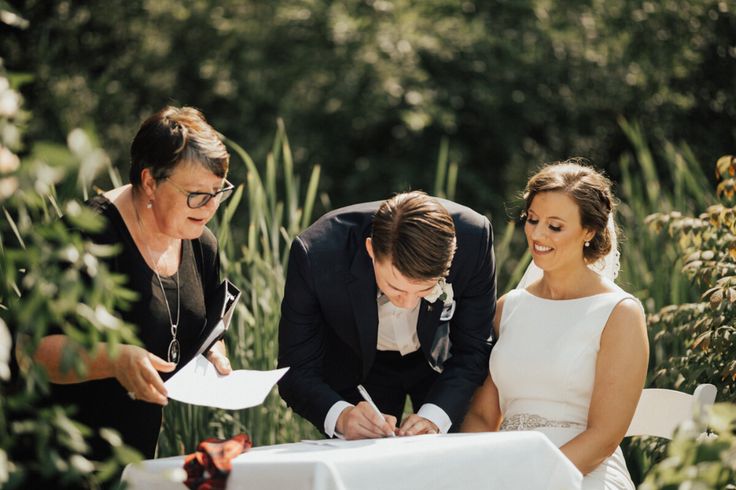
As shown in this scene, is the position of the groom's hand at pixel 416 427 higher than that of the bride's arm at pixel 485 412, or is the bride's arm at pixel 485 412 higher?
the groom's hand at pixel 416 427

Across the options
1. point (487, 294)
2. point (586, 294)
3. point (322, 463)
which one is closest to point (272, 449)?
point (322, 463)

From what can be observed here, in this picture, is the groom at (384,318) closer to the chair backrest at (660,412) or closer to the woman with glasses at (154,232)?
the woman with glasses at (154,232)

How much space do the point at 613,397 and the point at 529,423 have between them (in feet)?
1.07

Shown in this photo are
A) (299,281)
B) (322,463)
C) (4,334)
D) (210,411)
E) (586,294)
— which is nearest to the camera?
(4,334)

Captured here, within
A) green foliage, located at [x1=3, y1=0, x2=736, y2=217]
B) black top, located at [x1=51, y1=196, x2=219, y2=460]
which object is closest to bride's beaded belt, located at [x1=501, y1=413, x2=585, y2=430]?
black top, located at [x1=51, y1=196, x2=219, y2=460]

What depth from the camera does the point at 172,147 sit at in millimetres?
2617

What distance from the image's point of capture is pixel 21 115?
149 cm

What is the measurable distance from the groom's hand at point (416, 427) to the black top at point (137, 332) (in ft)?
2.22

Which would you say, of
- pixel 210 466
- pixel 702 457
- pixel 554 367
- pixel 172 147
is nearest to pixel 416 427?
pixel 554 367

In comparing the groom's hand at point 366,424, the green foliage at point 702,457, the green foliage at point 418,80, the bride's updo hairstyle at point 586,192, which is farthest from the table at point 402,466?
the green foliage at point 418,80

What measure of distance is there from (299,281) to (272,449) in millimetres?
711

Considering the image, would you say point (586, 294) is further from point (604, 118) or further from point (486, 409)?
point (604, 118)

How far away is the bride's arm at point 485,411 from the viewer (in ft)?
10.6

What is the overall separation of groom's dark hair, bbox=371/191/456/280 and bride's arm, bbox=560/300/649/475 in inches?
27.9
